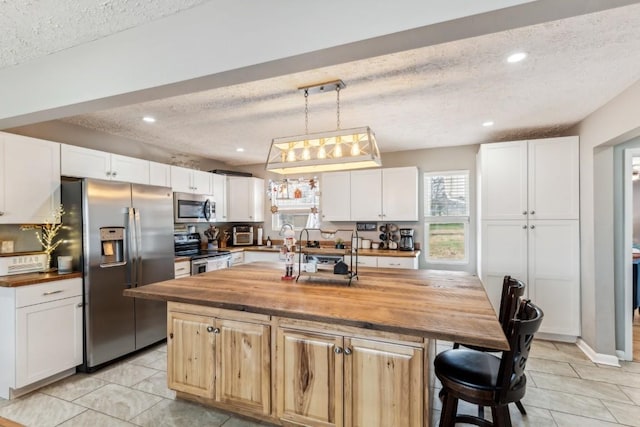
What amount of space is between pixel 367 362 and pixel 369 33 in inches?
64.4

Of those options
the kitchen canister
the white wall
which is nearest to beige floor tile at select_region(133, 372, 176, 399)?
the kitchen canister

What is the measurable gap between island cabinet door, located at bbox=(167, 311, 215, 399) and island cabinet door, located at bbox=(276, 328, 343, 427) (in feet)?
1.83

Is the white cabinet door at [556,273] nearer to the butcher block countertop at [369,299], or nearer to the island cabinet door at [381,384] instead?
the butcher block countertop at [369,299]

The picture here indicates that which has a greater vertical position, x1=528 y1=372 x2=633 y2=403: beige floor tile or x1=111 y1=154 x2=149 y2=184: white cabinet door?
x1=111 y1=154 x2=149 y2=184: white cabinet door

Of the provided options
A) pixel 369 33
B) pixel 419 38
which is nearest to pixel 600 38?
pixel 419 38

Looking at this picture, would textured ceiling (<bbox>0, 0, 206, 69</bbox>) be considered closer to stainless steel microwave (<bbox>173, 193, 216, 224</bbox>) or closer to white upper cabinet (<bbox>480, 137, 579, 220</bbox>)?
stainless steel microwave (<bbox>173, 193, 216, 224</bbox>)

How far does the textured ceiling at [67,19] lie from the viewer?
60.1 inches

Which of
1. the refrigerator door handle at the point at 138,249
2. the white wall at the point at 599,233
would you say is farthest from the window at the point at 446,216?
the refrigerator door handle at the point at 138,249

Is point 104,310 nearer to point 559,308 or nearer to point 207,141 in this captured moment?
point 207,141

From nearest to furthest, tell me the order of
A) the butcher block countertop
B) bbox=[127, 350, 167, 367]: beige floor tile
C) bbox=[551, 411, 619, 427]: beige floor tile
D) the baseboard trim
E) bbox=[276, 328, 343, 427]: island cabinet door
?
the butcher block countertop < bbox=[276, 328, 343, 427]: island cabinet door < bbox=[551, 411, 619, 427]: beige floor tile < the baseboard trim < bbox=[127, 350, 167, 367]: beige floor tile

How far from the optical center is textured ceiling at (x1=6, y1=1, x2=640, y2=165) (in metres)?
1.85

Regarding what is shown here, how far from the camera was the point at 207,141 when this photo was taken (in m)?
4.14

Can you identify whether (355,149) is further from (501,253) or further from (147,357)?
(147,357)

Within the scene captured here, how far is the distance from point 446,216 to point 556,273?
1525mm
